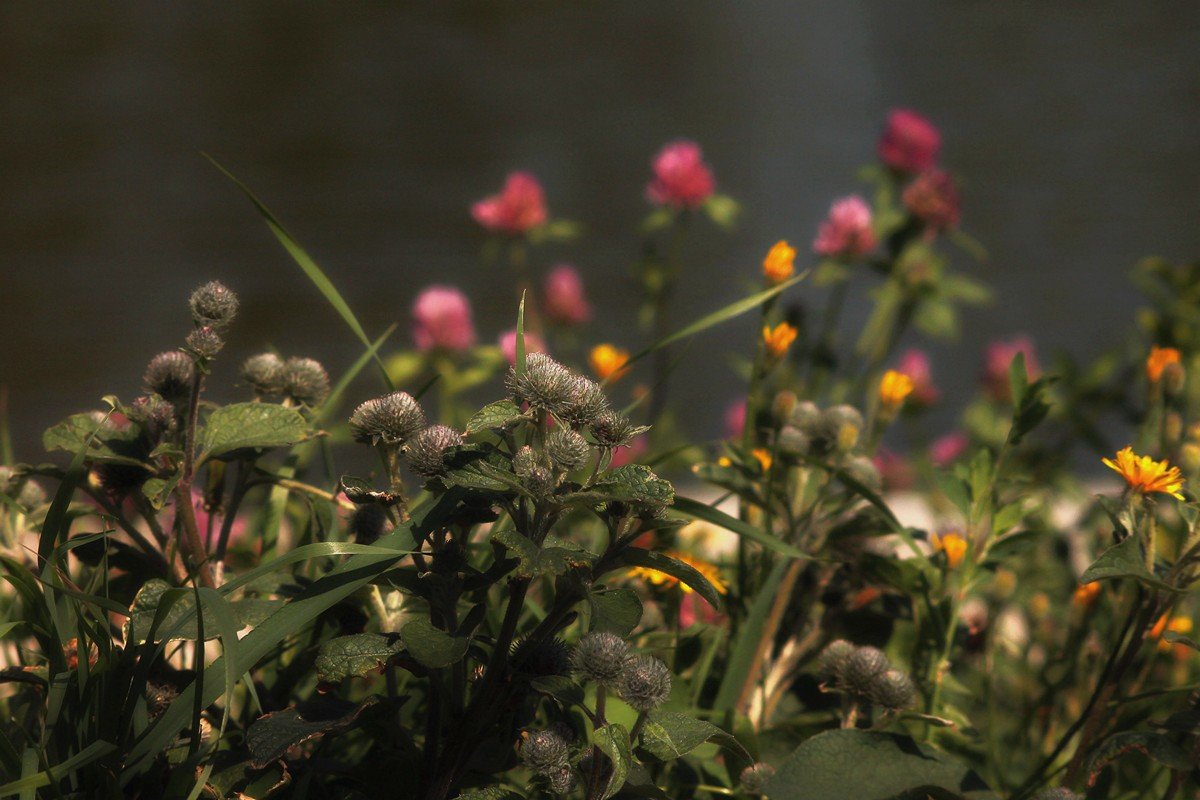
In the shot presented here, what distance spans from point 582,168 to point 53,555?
372 cm

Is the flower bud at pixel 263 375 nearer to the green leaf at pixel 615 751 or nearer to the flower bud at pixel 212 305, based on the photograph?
the flower bud at pixel 212 305

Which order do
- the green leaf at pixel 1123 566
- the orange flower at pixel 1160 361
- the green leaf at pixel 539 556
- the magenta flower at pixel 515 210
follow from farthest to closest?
the magenta flower at pixel 515 210, the orange flower at pixel 1160 361, the green leaf at pixel 1123 566, the green leaf at pixel 539 556

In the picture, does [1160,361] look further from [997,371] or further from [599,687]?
[997,371]

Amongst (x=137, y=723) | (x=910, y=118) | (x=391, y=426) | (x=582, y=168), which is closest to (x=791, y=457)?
(x=391, y=426)

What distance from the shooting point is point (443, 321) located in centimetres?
204

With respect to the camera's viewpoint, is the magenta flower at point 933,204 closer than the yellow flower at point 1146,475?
No

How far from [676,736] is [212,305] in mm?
414

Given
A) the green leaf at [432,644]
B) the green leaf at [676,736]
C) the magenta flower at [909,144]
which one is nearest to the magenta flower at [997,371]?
the magenta flower at [909,144]

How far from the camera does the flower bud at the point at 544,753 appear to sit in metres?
0.72

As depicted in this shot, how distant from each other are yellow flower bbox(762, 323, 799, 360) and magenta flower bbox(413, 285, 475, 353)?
869mm

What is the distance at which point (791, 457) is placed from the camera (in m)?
1.17

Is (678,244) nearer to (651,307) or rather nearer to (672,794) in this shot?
(651,307)

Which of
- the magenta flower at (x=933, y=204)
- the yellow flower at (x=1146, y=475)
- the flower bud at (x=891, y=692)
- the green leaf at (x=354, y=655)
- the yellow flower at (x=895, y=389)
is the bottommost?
the green leaf at (x=354, y=655)

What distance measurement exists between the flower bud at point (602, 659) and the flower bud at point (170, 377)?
1.22 feet
